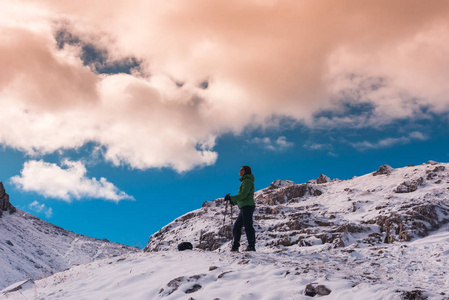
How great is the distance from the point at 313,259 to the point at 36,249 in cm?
7727

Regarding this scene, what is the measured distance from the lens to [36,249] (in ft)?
240

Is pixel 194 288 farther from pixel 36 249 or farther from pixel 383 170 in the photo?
pixel 36 249

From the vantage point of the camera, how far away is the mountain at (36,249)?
55250 mm

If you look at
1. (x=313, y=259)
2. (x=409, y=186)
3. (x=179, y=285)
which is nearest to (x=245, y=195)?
(x=179, y=285)

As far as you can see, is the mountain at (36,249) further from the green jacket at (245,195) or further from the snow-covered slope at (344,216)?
the green jacket at (245,195)

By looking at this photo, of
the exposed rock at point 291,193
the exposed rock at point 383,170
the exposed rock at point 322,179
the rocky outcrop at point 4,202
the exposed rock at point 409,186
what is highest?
the rocky outcrop at point 4,202

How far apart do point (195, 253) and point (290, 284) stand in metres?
5.86

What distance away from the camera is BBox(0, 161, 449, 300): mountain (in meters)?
7.21

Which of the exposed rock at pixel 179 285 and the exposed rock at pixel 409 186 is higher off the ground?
the exposed rock at pixel 409 186

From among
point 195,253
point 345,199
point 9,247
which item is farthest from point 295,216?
point 9,247

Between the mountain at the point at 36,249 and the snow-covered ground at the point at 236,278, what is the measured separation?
40.1m

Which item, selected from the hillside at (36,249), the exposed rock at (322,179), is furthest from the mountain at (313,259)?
the hillside at (36,249)

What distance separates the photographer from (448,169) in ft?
114

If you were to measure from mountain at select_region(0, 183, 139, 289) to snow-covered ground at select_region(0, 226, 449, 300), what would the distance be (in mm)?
40101
